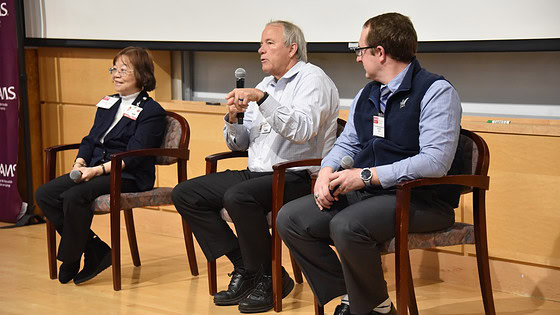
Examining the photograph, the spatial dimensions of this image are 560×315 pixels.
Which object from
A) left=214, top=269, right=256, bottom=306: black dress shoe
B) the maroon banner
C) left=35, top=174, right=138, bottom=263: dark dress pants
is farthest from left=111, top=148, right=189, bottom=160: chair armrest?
the maroon banner

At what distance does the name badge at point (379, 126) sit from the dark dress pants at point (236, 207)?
604 mm

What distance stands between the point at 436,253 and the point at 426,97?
1348 millimetres

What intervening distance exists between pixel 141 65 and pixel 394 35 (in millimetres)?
1551

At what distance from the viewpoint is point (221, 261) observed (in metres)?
4.22

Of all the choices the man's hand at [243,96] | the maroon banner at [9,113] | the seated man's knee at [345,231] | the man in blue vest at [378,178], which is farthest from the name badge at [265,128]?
the maroon banner at [9,113]

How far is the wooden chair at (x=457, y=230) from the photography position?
2617 millimetres

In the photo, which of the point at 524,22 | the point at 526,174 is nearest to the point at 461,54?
the point at 524,22

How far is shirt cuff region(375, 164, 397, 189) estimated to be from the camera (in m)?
2.68

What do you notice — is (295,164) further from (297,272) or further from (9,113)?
(9,113)

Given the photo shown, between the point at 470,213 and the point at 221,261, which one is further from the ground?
the point at 470,213

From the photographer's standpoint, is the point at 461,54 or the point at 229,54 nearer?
the point at 461,54

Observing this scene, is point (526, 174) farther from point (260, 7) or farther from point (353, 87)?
point (260, 7)

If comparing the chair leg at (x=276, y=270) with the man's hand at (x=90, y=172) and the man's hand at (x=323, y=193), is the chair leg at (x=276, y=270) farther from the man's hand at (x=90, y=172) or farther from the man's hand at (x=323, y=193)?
the man's hand at (x=90, y=172)

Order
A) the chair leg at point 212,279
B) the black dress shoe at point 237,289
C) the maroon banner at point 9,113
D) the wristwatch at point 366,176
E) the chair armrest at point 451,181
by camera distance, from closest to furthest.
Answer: the chair armrest at point 451,181 → the wristwatch at point 366,176 → the black dress shoe at point 237,289 → the chair leg at point 212,279 → the maroon banner at point 9,113
